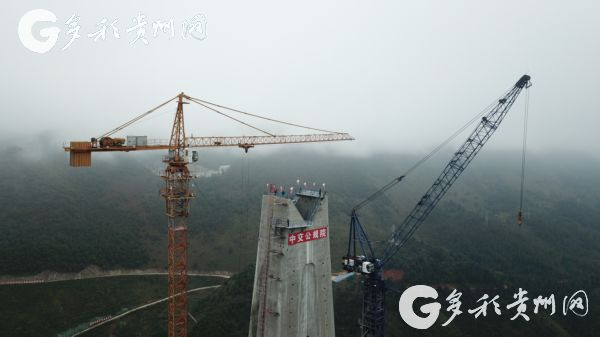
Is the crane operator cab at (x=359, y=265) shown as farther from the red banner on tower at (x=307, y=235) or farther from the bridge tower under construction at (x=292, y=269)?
the red banner on tower at (x=307, y=235)

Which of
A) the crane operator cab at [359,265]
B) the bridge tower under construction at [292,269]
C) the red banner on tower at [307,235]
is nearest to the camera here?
the bridge tower under construction at [292,269]

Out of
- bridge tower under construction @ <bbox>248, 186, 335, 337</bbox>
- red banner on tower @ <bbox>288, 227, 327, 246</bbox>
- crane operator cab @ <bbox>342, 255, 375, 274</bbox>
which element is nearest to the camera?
bridge tower under construction @ <bbox>248, 186, 335, 337</bbox>

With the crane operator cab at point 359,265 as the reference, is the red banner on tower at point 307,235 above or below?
above

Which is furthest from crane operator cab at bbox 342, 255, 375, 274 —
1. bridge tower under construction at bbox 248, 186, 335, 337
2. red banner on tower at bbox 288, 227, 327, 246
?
red banner on tower at bbox 288, 227, 327, 246

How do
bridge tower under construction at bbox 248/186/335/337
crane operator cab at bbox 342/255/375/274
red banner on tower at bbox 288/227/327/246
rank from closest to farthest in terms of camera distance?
bridge tower under construction at bbox 248/186/335/337 → red banner on tower at bbox 288/227/327/246 → crane operator cab at bbox 342/255/375/274

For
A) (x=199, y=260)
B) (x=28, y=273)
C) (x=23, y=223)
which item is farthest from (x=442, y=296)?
(x=23, y=223)

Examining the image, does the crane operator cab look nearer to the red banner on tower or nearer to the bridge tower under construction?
the bridge tower under construction

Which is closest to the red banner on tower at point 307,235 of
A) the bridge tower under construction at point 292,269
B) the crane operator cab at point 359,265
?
the bridge tower under construction at point 292,269

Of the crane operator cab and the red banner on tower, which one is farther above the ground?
the red banner on tower

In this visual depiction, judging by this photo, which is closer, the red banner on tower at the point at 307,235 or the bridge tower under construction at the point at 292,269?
the bridge tower under construction at the point at 292,269
